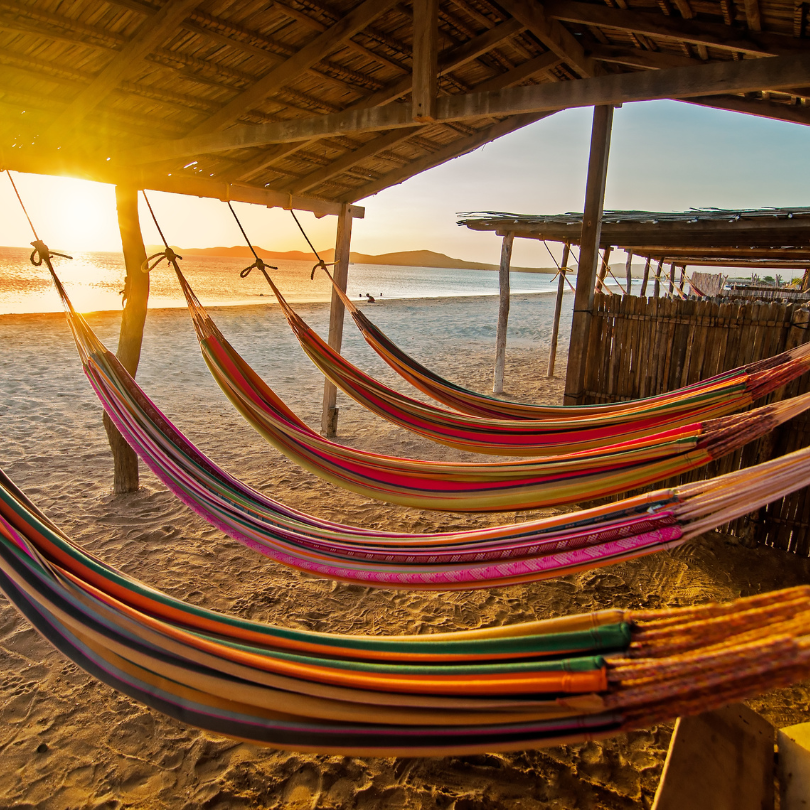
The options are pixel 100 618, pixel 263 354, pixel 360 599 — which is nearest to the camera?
pixel 100 618

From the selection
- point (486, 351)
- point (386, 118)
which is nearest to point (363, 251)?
point (486, 351)

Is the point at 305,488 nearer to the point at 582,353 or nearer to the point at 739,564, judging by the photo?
the point at 582,353

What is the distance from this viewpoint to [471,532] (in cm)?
111

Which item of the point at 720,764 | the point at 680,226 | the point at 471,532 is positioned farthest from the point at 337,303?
the point at 720,764

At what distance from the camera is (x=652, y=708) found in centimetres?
55

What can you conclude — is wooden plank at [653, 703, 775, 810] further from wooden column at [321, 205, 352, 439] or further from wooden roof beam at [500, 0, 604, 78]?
wooden column at [321, 205, 352, 439]

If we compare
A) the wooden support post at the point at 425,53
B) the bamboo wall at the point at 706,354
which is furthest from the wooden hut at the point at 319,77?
the bamboo wall at the point at 706,354

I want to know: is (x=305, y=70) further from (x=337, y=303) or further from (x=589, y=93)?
(x=337, y=303)

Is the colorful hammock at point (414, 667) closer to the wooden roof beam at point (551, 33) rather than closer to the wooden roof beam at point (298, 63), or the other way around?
the wooden roof beam at point (298, 63)

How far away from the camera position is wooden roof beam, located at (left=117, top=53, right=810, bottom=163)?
1.27m

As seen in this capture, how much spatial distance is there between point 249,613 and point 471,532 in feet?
3.31

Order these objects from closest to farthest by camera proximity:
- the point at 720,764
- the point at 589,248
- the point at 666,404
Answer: the point at 720,764 < the point at 666,404 < the point at 589,248

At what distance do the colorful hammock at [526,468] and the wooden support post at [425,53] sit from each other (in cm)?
103

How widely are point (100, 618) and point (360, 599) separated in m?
1.11
